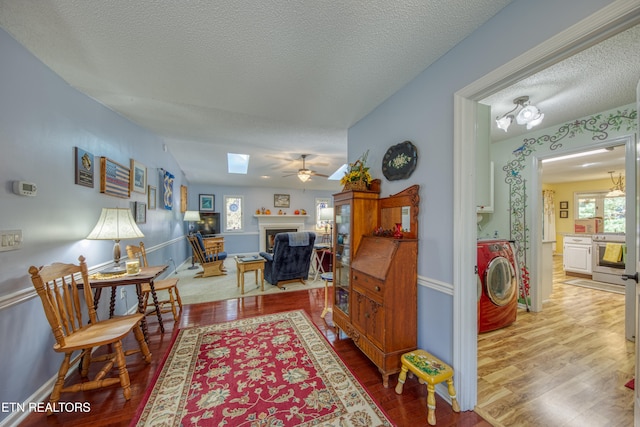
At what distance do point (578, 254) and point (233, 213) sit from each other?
913 cm

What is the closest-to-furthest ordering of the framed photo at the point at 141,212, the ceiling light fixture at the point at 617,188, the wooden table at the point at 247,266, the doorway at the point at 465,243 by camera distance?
the doorway at the point at 465,243, the framed photo at the point at 141,212, the wooden table at the point at 247,266, the ceiling light fixture at the point at 617,188

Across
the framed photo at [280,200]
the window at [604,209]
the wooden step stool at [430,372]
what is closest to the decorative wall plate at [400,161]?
the wooden step stool at [430,372]

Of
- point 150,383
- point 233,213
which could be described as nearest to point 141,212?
point 150,383

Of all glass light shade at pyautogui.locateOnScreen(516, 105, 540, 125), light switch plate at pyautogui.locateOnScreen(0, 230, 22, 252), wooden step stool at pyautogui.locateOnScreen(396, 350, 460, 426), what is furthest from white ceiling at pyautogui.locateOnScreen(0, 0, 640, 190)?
wooden step stool at pyautogui.locateOnScreen(396, 350, 460, 426)

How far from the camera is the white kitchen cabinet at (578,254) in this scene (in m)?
4.71

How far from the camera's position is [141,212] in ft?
10.8

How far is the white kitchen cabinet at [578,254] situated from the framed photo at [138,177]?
8366 millimetres

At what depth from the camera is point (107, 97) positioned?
7.68ft

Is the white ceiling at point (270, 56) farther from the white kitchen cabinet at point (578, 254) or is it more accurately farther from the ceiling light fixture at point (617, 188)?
the ceiling light fixture at point (617, 188)

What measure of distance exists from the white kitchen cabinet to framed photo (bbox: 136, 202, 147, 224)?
27.3 feet

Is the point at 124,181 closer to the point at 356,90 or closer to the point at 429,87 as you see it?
the point at 356,90

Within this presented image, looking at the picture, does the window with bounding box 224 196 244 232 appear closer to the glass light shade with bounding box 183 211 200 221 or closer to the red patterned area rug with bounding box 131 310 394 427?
the glass light shade with bounding box 183 211 200 221

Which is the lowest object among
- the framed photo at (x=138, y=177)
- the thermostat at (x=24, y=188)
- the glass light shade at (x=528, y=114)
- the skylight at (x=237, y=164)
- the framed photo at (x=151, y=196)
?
the thermostat at (x=24, y=188)

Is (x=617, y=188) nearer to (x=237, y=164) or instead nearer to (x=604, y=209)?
(x=604, y=209)
